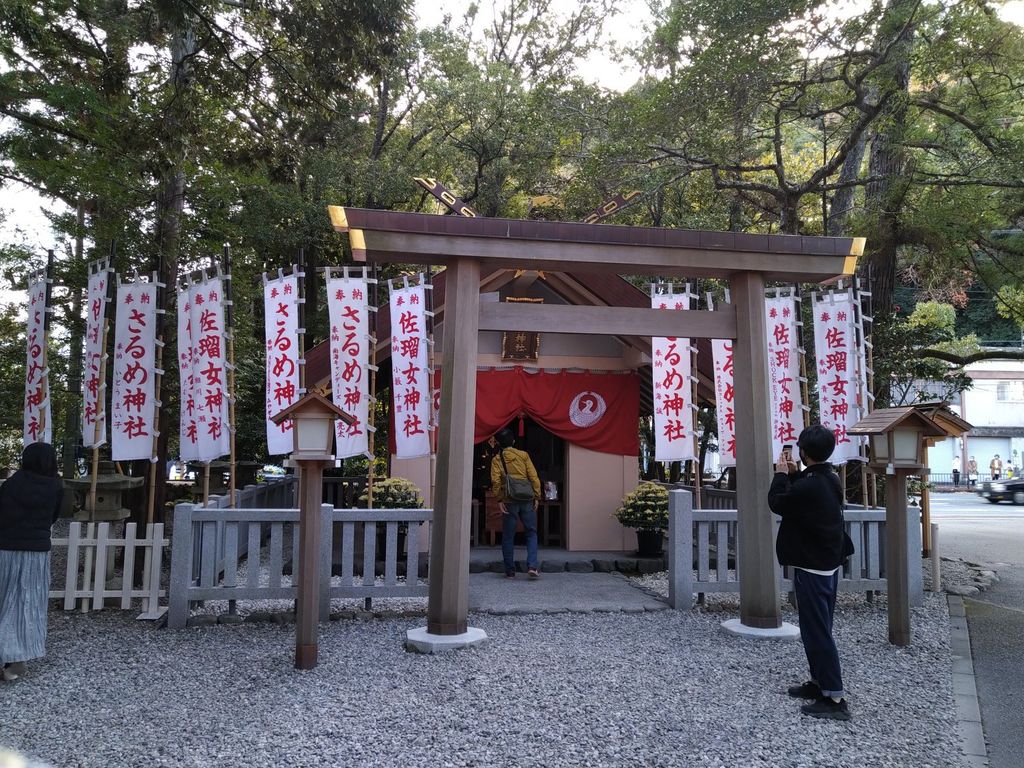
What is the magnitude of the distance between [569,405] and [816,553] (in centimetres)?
643

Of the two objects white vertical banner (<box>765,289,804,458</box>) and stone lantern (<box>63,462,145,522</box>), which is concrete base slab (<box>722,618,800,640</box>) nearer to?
white vertical banner (<box>765,289,804,458</box>)

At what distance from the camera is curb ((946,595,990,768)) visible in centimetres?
425

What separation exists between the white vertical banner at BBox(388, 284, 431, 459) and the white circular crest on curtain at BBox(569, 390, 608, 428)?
9.34 ft

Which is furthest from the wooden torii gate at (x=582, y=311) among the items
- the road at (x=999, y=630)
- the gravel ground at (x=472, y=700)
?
the road at (x=999, y=630)

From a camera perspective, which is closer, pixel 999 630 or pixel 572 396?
pixel 999 630

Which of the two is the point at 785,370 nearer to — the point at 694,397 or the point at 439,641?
the point at 694,397

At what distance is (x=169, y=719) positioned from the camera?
445 centimetres

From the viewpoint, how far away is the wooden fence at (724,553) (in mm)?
7562

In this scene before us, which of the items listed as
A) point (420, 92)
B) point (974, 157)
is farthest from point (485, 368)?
point (420, 92)

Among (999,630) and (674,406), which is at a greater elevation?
(674,406)

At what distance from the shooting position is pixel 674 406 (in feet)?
32.1

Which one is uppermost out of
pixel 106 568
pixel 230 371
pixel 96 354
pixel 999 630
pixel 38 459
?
pixel 96 354

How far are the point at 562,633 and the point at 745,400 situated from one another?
2658mm

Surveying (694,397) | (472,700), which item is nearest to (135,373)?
(472,700)
